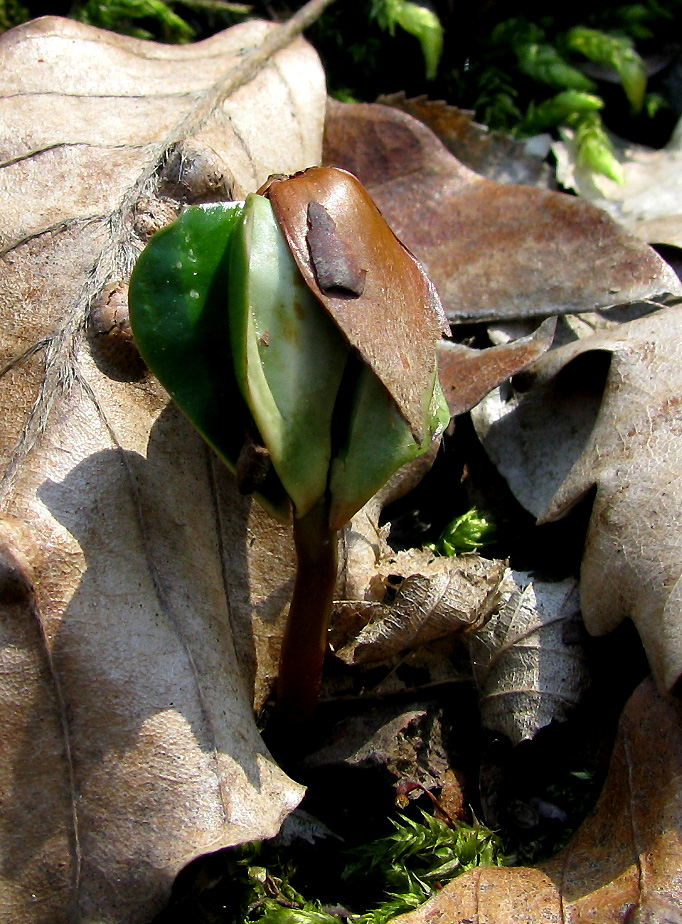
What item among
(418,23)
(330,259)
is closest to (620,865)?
(330,259)

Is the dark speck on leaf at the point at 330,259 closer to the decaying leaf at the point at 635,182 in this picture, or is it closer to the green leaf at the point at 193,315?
the green leaf at the point at 193,315

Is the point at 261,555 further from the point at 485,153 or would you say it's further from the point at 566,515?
the point at 485,153

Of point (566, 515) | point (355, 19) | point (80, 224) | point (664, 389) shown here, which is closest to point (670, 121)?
point (355, 19)

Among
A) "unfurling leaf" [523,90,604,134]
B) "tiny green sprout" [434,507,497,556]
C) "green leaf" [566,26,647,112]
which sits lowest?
"tiny green sprout" [434,507,497,556]

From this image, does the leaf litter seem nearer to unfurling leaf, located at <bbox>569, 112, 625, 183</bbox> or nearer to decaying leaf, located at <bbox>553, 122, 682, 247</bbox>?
decaying leaf, located at <bbox>553, 122, 682, 247</bbox>

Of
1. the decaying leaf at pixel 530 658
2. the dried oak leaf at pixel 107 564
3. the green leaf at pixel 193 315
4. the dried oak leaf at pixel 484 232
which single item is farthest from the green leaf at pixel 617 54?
the green leaf at pixel 193 315

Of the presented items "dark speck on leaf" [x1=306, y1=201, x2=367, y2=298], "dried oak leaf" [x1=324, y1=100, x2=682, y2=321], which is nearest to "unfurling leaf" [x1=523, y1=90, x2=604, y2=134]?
"dried oak leaf" [x1=324, y1=100, x2=682, y2=321]

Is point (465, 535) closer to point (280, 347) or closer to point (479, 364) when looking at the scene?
point (479, 364)

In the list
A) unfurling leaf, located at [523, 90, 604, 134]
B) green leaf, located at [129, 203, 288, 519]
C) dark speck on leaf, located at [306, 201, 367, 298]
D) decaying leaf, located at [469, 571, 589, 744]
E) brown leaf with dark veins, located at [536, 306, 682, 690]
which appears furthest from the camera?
unfurling leaf, located at [523, 90, 604, 134]
